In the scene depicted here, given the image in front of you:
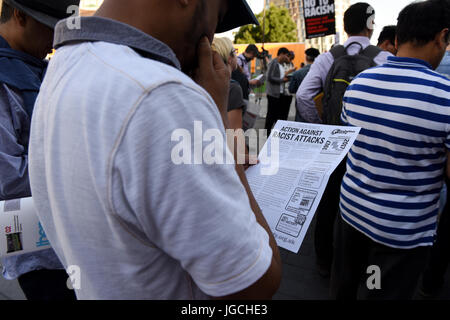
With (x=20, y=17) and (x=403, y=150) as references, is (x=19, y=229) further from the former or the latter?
(x=403, y=150)

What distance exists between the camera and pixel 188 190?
0.54 metres

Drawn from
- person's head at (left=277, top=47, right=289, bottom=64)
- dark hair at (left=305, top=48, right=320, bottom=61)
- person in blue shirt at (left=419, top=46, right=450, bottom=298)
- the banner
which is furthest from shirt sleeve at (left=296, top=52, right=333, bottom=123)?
person's head at (left=277, top=47, right=289, bottom=64)

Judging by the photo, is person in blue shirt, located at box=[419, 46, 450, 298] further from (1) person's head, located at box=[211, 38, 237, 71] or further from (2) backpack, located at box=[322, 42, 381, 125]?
(1) person's head, located at box=[211, 38, 237, 71]

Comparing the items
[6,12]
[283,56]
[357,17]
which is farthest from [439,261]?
[283,56]

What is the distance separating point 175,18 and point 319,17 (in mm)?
6844

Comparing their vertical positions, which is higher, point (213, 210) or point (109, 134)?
point (109, 134)

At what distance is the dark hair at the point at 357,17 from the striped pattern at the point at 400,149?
120 centimetres

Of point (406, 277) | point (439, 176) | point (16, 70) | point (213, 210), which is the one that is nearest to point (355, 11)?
point (439, 176)

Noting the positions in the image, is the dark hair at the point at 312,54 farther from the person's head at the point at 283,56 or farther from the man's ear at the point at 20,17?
the man's ear at the point at 20,17

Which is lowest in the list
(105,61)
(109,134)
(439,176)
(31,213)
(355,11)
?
(439,176)

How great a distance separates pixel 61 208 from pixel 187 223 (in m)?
0.26
